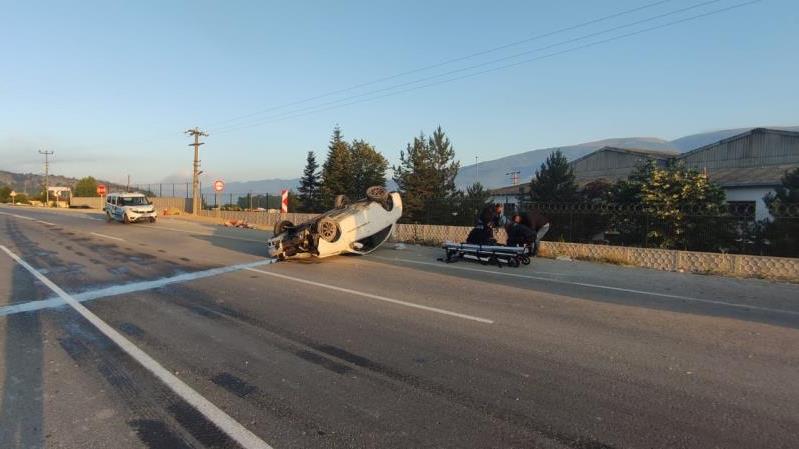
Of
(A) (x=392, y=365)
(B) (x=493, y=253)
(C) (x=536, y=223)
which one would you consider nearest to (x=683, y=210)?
(C) (x=536, y=223)

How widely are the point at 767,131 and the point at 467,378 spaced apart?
43239 millimetres

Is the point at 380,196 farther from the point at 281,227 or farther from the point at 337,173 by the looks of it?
the point at 337,173

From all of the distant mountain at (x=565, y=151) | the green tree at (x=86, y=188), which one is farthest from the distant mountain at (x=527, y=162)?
the green tree at (x=86, y=188)

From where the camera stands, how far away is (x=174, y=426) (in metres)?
3.70

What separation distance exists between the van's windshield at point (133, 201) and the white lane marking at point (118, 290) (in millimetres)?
22130

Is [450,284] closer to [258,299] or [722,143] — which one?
[258,299]

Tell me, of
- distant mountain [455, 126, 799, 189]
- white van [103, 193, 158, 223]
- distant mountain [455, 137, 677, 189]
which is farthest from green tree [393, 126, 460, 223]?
distant mountain [455, 137, 677, 189]

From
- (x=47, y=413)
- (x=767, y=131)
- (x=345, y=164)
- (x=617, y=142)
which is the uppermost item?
(x=617, y=142)

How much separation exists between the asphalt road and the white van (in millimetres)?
21018

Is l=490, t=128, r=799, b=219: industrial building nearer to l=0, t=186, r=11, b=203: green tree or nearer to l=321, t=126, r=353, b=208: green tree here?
l=321, t=126, r=353, b=208: green tree

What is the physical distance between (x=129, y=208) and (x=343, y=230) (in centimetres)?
2165

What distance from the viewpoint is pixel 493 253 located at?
13211 mm

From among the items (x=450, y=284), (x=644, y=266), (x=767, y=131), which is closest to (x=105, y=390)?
(x=450, y=284)

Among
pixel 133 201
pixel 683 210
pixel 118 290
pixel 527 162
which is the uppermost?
pixel 527 162
